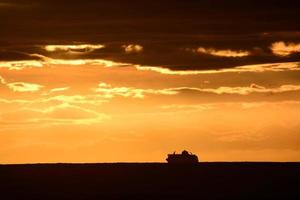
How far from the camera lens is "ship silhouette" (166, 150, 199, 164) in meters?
180

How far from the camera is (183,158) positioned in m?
181

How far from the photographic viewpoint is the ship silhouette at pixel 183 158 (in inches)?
7082
